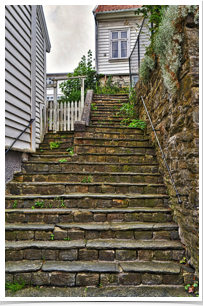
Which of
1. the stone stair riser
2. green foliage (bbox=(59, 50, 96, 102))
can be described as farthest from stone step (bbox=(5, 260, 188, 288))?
green foliage (bbox=(59, 50, 96, 102))

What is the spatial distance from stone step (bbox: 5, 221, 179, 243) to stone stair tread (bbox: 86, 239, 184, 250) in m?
0.08

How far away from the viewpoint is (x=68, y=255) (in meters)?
2.37

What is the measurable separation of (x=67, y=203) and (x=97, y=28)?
1043cm

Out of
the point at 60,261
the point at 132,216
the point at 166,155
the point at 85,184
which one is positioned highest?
the point at 166,155

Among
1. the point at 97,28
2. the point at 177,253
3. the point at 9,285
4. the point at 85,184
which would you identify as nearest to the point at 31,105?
the point at 85,184

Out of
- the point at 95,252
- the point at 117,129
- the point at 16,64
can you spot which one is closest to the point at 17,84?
the point at 16,64

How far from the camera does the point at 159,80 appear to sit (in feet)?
11.3

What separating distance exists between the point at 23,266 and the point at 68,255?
1.64 feet

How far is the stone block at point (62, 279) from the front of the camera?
6.91 feet

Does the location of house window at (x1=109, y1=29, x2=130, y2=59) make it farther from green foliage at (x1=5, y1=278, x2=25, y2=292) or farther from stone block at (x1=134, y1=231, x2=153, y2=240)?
green foliage at (x1=5, y1=278, x2=25, y2=292)

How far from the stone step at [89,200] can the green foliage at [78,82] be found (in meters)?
6.10

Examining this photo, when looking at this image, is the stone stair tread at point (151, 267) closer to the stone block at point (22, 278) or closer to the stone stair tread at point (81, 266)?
the stone stair tread at point (81, 266)

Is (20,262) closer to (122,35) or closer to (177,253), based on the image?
(177,253)

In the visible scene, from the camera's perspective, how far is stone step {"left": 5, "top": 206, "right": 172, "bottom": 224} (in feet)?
9.10
